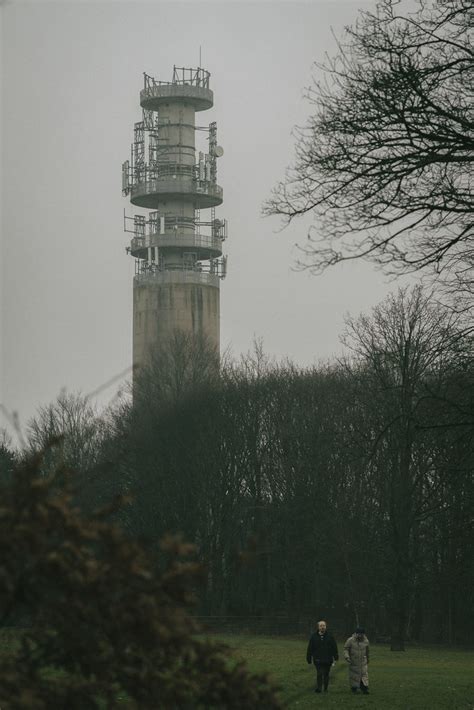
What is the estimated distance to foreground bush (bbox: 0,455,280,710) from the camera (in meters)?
5.70

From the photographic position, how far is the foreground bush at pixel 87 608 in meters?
5.70

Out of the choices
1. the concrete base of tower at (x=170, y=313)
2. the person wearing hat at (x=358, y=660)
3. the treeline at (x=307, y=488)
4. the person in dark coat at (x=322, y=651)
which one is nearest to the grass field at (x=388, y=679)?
the person wearing hat at (x=358, y=660)

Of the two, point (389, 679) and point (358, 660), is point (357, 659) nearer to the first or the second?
point (358, 660)

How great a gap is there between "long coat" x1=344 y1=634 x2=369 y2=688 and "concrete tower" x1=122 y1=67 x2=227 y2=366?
2403 inches

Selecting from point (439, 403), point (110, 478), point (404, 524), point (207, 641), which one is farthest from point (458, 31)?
point (110, 478)

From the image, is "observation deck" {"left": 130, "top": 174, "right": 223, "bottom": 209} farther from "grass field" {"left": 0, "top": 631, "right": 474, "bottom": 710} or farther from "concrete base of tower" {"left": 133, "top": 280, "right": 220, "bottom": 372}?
"grass field" {"left": 0, "top": 631, "right": 474, "bottom": 710}

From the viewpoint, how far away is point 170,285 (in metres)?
86.4

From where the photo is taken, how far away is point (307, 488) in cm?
5631

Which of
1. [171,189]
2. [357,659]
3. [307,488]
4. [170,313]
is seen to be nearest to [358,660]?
[357,659]

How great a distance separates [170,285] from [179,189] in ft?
19.0

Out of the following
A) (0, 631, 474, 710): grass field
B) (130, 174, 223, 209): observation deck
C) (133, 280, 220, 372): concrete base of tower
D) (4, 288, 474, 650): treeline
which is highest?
(130, 174, 223, 209): observation deck

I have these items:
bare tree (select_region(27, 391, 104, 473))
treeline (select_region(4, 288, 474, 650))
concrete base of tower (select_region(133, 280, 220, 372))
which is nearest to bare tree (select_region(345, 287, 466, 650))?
treeline (select_region(4, 288, 474, 650))

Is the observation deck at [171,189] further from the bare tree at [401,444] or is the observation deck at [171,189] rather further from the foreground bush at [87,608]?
the foreground bush at [87,608]

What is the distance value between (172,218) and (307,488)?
114 feet
